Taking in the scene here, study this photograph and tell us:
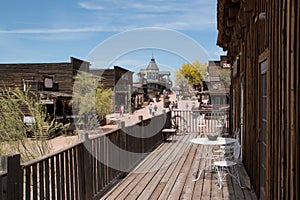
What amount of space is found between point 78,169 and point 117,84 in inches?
1342

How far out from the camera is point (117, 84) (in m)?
37.6

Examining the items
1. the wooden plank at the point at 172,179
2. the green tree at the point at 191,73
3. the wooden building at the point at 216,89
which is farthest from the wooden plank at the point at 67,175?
the green tree at the point at 191,73

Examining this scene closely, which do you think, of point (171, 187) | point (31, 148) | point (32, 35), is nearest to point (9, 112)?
point (31, 148)

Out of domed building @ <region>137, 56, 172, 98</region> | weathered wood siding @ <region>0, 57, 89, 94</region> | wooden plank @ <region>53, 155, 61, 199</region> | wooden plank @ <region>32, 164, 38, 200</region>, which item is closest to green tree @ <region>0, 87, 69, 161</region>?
wooden plank @ <region>53, 155, 61, 199</region>

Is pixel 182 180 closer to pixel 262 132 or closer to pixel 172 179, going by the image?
pixel 172 179

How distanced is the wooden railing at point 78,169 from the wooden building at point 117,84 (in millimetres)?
30130

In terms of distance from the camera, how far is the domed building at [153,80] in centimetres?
4842

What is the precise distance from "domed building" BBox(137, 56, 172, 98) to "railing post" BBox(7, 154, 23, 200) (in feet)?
141

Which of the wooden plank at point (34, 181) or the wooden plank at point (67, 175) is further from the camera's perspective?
the wooden plank at point (67, 175)

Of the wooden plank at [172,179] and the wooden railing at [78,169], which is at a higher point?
the wooden railing at [78,169]

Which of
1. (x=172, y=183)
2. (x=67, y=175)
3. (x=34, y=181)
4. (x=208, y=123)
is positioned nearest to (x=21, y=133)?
(x=172, y=183)

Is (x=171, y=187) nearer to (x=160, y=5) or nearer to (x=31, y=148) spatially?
(x=31, y=148)

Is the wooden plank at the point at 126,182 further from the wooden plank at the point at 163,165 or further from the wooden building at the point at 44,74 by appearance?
the wooden building at the point at 44,74

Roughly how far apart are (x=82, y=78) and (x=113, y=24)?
6863mm
